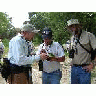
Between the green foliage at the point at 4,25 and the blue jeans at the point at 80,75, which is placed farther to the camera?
the green foliage at the point at 4,25

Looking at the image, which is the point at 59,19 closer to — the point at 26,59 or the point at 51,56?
the point at 51,56

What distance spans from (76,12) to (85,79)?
1203 mm

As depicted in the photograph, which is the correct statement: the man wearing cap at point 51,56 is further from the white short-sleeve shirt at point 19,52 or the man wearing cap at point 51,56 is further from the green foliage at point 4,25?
the green foliage at point 4,25

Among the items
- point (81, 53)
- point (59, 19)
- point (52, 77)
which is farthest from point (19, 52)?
point (59, 19)

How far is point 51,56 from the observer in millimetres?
1649

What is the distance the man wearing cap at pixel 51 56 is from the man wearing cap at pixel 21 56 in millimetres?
104

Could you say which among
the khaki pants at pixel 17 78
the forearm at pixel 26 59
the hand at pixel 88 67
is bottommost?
the khaki pants at pixel 17 78

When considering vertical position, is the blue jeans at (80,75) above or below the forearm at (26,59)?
below

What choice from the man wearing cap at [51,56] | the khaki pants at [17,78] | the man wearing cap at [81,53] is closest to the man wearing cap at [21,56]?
the khaki pants at [17,78]

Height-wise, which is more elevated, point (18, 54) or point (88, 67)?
point (18, 54)

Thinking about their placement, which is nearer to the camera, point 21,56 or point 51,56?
point 21,56

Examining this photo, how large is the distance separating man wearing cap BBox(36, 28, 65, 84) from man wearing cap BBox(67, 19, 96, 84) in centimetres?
23

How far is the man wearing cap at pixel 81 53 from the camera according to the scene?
5.41 feet

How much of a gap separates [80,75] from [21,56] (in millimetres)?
912
